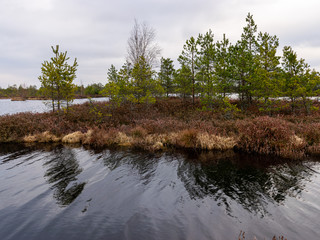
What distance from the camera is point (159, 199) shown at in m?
5.76

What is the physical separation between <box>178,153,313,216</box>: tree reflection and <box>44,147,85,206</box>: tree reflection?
4.18 meters

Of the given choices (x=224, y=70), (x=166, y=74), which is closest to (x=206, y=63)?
(x=224, y=70)

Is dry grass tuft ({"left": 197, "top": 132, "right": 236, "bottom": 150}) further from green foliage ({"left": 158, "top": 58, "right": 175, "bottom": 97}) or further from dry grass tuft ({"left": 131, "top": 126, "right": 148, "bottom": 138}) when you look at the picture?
green foliage ({"left": 158, "top": 58, "right": 175, "bottom": 97})

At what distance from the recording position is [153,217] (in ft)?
15.9

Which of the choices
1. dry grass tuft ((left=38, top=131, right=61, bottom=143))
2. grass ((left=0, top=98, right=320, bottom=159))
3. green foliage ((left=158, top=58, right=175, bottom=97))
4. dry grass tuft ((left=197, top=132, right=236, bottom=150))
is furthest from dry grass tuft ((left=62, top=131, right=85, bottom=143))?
green foliage ((left=158, top=58, right=175, bottom=97))

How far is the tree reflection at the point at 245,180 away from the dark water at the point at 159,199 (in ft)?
0.10

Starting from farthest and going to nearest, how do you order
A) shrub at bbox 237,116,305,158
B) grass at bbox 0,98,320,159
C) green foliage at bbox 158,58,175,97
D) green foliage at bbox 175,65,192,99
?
green foliage at bbox 158,58,175,97 < green foliage at bbox 175,65,192,99 < grass at bbox 0,98,320,159 < shrub at bbox 237,116,305,158

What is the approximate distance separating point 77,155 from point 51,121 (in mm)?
7919

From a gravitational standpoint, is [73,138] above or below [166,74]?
below

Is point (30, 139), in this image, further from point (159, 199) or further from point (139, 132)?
point (159, 199)

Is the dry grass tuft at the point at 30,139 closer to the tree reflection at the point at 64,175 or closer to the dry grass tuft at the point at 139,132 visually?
the tree reflection at the point at 64,175

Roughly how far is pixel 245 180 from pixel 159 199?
357 cm

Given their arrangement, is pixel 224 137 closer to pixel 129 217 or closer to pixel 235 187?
pixel 235 187

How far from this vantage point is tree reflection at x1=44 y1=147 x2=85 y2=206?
19.9ft
